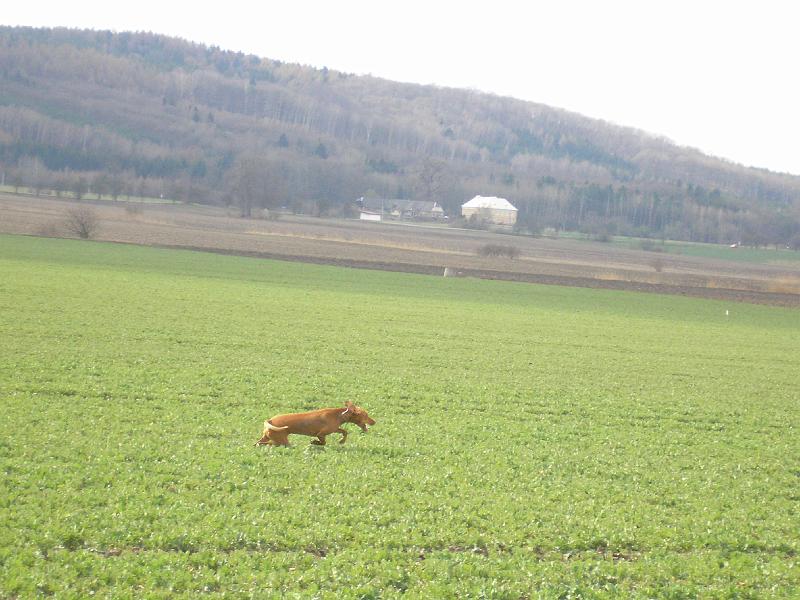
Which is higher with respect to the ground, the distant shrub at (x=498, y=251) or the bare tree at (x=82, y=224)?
the distant shrub at (x=498, y=251)

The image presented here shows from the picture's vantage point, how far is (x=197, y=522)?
997 centimetres

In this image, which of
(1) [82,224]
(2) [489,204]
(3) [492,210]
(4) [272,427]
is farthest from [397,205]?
(4) [272,427]

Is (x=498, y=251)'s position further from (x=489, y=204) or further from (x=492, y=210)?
(x=489, y=204)

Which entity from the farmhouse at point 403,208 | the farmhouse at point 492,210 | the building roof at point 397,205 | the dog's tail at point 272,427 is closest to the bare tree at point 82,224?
the dog's tail at point 272,427

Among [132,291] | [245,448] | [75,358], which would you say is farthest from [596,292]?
[245,448]

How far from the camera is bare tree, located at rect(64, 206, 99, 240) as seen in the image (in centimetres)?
6550

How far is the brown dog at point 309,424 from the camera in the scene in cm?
1338

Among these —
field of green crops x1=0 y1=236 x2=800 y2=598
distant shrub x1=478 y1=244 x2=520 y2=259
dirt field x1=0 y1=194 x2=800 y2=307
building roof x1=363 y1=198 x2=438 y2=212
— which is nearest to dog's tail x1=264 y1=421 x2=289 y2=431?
field of green crops x1=0 y1=236 x2=800 y2=598

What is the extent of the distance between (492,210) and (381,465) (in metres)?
163

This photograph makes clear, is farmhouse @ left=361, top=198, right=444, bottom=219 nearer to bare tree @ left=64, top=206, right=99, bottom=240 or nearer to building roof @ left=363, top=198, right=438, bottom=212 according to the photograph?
building roof @ left=363, top=198, right=438, bottom=212

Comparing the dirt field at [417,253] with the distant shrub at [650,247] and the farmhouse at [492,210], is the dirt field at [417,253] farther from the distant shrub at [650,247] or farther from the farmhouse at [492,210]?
the farmhouse at [492,210]

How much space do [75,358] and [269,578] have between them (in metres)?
12.9

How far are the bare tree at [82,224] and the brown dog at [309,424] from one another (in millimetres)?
56800

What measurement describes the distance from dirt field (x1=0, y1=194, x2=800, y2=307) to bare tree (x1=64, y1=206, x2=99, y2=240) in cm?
137
